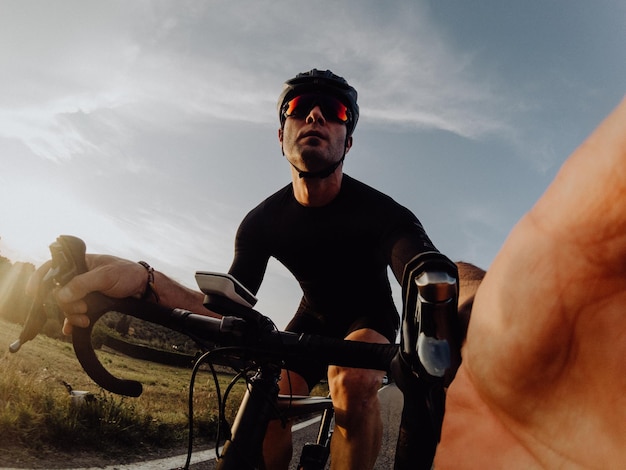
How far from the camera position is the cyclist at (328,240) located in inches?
105

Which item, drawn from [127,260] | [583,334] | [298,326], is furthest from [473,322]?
[298,326]

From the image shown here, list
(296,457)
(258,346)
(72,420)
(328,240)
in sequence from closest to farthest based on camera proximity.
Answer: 1. (258,346)
2. (328,240)
3. (72,420)
4. (296,457)

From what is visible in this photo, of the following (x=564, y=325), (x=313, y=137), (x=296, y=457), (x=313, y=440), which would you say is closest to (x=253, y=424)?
(x=564, y=325)

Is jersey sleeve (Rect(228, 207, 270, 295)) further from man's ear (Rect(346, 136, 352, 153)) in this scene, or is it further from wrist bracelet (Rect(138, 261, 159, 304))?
wrist bracelet (Rect(138, 261, 159, 304))

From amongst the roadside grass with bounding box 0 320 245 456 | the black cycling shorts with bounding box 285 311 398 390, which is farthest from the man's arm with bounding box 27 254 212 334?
the roadside grass with bounding box 0 320 245 456

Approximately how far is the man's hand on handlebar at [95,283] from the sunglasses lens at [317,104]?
1.92 metres

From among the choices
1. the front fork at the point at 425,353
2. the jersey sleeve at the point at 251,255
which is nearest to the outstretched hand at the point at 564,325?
the front fork at the point at 425,353

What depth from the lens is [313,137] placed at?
3254 mm

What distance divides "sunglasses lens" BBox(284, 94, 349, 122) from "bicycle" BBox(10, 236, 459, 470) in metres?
2.05

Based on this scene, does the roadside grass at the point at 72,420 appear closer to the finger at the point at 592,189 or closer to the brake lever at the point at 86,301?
the brake lever at the point at 86,301

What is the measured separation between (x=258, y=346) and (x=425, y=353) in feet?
2.83

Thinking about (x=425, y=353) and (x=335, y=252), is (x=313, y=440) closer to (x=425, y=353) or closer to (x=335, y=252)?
(x=335, y=252)

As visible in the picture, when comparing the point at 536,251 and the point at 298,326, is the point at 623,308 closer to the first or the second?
the point at 536,251

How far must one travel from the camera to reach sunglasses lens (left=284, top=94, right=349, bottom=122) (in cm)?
330
